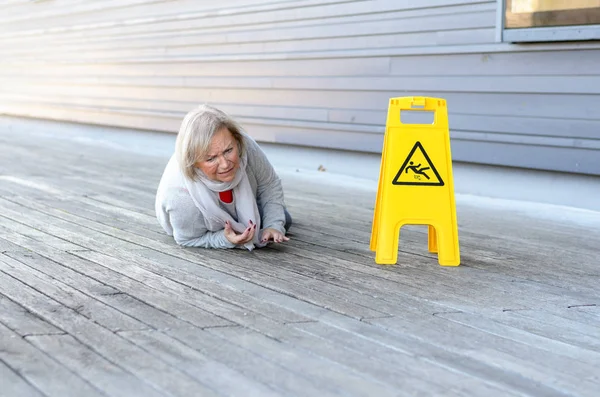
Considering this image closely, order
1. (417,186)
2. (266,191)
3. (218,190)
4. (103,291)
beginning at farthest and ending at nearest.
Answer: (266,191)
(218,190)
(417,186)
(103,291)

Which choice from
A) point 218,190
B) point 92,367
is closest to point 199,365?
point 92,367

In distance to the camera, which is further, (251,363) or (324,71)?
(324,71)

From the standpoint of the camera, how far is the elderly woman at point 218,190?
3.94 metres

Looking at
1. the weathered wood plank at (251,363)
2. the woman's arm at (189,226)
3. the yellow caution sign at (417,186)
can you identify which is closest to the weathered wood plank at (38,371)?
the weathered wood plank at (251,363)

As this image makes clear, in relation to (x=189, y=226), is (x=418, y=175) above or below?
above

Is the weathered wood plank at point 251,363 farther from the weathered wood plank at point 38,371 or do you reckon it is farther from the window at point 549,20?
the window at point 549,20

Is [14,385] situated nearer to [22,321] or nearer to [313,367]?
[22,321]

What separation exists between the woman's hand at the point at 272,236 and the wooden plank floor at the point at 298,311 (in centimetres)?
6

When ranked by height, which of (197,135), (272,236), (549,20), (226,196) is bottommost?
(272,236)

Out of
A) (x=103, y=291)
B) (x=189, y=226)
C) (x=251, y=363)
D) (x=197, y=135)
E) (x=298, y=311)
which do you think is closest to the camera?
(x=251, y=363)

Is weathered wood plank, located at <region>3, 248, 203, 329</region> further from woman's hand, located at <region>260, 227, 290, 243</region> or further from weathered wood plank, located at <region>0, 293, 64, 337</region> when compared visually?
woman's hand, located at <region>260, 227, 290, 243</region>

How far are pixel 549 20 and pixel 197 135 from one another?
9.44 feet

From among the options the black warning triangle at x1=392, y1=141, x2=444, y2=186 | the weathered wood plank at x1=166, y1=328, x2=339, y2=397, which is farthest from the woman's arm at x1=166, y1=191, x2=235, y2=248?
the weathered wood plank at x1=166, y1=328, x2=339, y2=397

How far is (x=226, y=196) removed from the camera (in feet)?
13.8
